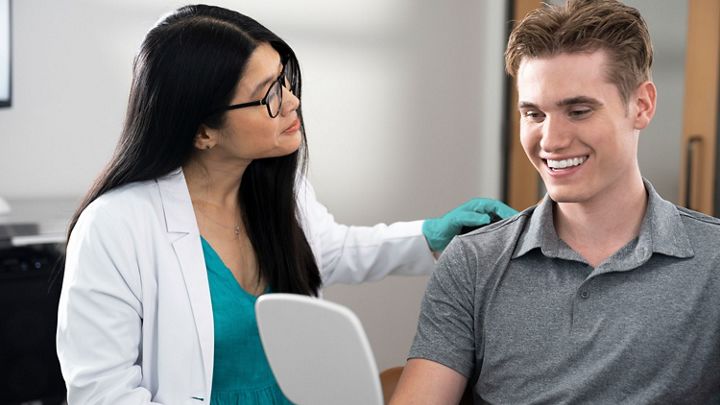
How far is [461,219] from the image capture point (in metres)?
1.87

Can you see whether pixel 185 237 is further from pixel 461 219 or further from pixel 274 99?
pixel 461 219

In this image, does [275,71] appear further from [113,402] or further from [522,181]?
[522,181]

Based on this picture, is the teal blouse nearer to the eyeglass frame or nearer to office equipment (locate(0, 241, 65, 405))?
the eyeglass frame

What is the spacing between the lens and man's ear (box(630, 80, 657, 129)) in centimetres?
148

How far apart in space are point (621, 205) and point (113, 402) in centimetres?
91

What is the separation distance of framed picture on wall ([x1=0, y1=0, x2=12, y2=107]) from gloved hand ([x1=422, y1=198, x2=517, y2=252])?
4.41 ft

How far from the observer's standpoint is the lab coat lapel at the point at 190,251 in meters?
1.65

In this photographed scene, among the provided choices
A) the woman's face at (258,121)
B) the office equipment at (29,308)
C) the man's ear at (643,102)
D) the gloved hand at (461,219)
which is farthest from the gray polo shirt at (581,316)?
the office equipment at (29,308)

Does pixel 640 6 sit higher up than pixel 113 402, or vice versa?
pixel 640 6

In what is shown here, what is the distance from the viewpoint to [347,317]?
3.20ft

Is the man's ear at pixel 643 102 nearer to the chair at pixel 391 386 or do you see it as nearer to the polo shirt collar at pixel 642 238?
the polo shirt collar at pixel 642 238

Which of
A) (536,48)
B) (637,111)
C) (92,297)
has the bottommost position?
(92,297)

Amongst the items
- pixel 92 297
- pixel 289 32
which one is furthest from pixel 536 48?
pixel 289 32

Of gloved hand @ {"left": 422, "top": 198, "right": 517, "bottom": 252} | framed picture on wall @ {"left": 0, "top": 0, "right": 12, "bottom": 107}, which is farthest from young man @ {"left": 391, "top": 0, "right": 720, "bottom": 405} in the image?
framed picture on wall @ {"left": 0, "top": 0, "right": 12, "bottom": 107}
